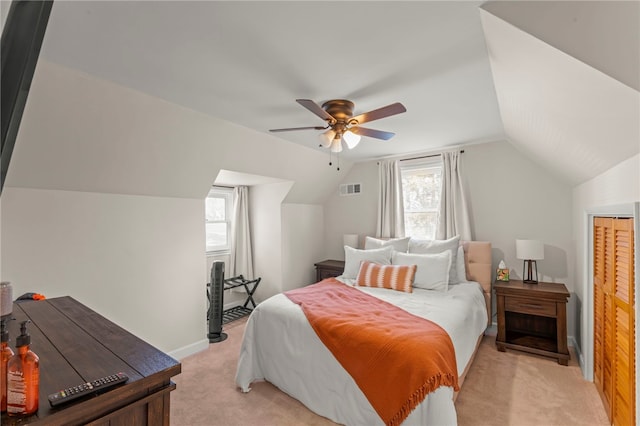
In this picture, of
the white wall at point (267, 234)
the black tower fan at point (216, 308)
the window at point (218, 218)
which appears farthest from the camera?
the window at point (218, 218)

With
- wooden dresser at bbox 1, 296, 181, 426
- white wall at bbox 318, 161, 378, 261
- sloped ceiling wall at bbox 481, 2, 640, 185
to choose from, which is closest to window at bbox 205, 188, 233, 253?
white wall at bbox 318, 161, 378, 261

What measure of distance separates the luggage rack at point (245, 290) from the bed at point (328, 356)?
6.19 feet

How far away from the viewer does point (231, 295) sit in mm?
4961

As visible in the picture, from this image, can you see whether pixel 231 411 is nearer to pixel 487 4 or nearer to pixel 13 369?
pixel 13 369

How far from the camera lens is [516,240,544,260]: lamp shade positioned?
125 inches

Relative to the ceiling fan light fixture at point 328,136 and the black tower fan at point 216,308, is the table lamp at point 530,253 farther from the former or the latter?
the black tower fan at point 216,308

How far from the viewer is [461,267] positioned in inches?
138

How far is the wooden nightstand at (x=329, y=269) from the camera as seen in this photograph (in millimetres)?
4538

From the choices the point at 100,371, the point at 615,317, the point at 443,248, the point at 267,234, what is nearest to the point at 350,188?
the point at 267,234

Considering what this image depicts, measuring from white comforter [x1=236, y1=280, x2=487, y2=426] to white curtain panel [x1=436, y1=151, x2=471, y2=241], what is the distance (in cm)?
109

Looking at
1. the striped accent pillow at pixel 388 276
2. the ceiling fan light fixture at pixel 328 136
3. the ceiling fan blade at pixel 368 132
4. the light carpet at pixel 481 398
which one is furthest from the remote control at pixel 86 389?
the striped accent pillow at pixel 388 276

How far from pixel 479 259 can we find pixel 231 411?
121 inches

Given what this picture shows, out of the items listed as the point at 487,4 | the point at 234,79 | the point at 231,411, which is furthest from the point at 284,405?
the point at 487,4

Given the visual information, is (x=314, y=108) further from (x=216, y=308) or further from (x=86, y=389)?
(x=216, y=308)
